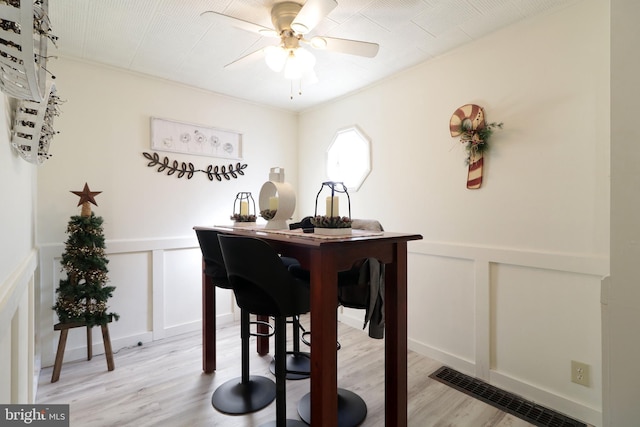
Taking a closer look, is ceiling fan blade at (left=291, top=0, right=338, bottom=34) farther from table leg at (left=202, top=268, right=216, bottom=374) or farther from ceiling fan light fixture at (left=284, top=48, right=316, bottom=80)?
table leg at (left=202, top=268, right=216, bottom=374)

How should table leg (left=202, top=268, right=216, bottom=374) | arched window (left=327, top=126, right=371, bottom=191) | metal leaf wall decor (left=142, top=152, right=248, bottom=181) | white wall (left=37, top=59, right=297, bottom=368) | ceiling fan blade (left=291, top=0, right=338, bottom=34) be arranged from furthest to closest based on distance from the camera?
1. arched window (left=327, top=126, right=371, bottom=191)
2. metal leaf wall decor (left=142, top=152, right=248, bottom=181)
3. white wall (left=37, top=59, right=297, bottom=368)
4. table leg (left=202, top=268, right=216, bottom=374)
5. ceiling fan blade (left=291, top=0, right=338, bottom=34)

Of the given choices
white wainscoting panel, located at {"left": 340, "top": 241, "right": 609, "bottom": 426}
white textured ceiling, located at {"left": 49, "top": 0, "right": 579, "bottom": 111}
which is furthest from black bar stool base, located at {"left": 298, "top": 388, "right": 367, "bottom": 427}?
white textured ceiling, located at {"left": 49, "top": 0, "right": 579, "bottom": 111}

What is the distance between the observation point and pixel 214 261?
200 cm

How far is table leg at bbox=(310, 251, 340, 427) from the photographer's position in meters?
1.30

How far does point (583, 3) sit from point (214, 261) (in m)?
2.75

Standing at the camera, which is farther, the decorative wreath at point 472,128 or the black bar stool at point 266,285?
the decorative wreath at point 472,128

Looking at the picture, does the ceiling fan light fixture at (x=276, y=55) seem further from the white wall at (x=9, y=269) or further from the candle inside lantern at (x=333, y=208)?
the white wall at (x=9, y=269)

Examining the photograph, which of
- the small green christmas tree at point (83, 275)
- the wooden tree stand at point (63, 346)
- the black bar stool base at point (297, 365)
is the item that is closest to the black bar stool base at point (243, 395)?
the black bar stool base at point (297, 365)

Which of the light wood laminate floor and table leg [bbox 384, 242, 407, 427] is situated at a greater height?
table leg [bbox 384, 242, 407, 427]

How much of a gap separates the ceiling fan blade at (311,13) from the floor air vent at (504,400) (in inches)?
99.4

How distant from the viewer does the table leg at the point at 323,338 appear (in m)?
1.30

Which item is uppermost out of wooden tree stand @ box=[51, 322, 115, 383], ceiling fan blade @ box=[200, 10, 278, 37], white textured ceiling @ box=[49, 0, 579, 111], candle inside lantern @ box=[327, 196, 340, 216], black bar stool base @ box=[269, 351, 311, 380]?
white textured ceiling @ box=[49, 0, 579, 111]

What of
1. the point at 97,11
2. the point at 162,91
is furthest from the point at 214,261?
the point at 162,91

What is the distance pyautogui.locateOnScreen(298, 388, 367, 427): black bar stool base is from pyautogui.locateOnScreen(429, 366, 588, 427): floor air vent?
0.70 metres
